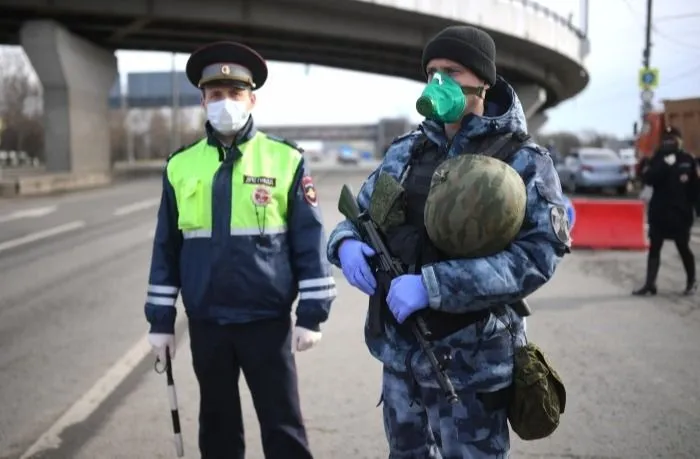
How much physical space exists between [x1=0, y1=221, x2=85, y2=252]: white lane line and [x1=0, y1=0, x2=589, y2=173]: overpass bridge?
471 inches

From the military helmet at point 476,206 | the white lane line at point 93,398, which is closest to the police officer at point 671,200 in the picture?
the white lane line at point 93,398

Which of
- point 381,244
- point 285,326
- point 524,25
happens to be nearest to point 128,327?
point 285,326

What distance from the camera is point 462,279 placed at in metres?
1.99

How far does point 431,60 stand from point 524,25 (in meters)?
28.5

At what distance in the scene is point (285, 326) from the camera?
295 centimetres

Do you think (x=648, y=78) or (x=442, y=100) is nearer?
(x=442, y=100)

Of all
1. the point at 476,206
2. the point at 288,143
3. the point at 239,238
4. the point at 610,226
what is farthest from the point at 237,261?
the point at 610,226

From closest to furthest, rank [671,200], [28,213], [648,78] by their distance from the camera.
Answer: [671,200], [28,213], [648,78]

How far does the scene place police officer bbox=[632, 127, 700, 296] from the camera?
713 cm

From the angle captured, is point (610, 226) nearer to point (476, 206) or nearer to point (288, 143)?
point (288, 143)

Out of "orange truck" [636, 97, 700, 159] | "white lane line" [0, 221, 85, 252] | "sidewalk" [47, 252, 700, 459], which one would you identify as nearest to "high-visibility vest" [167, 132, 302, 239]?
"sidewalk" [47, 252, 700, 459]

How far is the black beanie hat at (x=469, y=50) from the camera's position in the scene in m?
2.16

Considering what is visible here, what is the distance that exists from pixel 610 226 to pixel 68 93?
20.1 metres

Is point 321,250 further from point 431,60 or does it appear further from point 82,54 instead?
point 82,54
